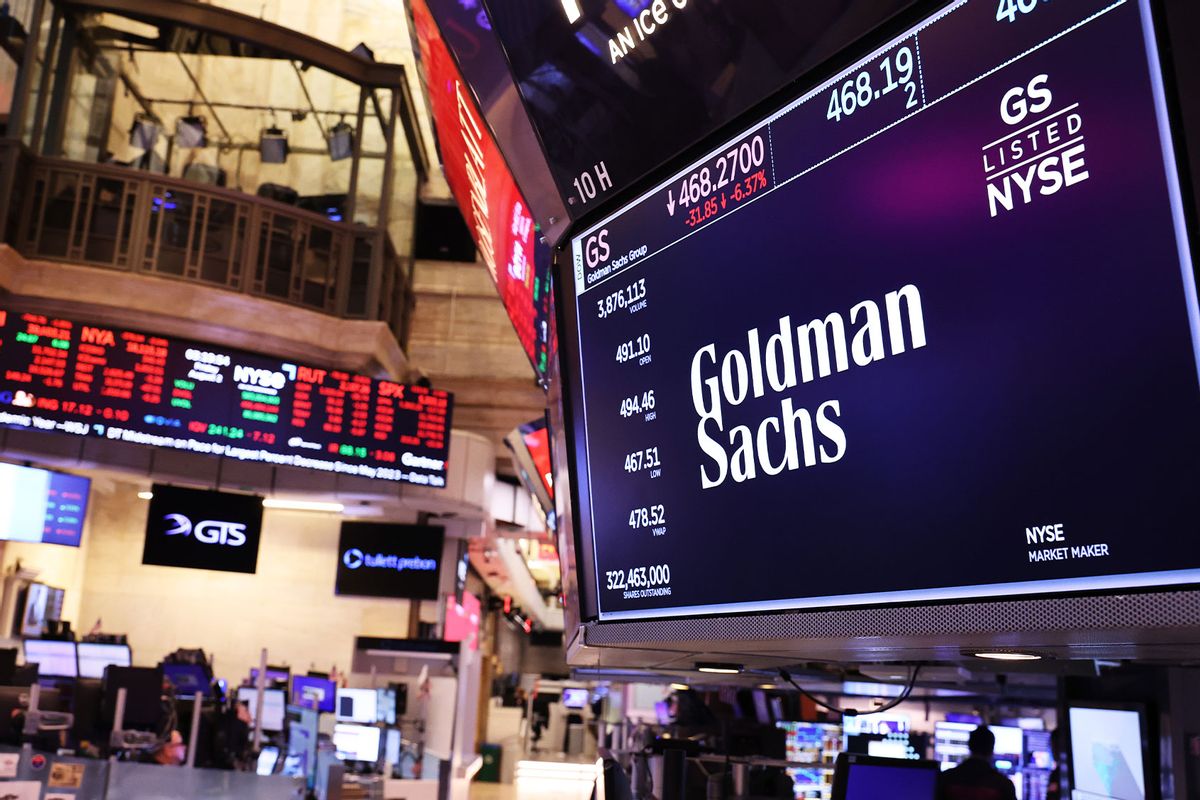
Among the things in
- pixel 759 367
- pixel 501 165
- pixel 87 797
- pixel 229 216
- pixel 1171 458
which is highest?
pixel 229 216

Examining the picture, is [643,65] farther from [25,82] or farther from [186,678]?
[25,82]

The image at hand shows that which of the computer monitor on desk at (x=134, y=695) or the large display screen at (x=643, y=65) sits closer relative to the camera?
the large display screen at (x=643, y=65)

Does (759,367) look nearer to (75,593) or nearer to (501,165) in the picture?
(501,165)

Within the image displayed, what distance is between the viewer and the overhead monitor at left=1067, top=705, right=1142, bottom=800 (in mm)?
4496

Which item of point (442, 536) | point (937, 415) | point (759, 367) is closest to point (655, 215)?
point (759, 367)

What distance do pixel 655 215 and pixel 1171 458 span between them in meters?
1.09

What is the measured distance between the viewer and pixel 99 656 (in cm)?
1022

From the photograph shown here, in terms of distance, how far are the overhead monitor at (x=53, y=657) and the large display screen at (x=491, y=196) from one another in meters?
6.48

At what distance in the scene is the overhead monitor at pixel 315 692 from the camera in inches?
462

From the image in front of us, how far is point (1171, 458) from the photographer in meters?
1.09

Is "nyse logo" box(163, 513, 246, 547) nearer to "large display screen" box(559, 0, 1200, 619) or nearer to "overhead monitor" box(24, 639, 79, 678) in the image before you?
"overhead monitor" box(24, 639, 79, 678)

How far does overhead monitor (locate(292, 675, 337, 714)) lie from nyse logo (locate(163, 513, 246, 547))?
5.91ft

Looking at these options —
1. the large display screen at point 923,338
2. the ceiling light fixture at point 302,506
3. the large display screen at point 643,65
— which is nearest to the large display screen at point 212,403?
the ceiling light fixture at point 302,506

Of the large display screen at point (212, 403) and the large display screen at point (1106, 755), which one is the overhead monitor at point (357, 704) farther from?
the large display screen at point (1106, 755)
